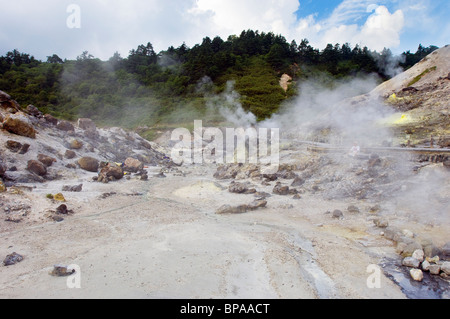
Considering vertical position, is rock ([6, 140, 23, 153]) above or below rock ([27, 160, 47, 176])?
above

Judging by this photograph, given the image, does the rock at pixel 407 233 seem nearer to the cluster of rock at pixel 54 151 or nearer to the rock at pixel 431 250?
the rock at pixel 431 250

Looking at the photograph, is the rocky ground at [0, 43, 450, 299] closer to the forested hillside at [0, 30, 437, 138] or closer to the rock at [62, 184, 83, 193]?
the rock at [62, 184, 83, 193]

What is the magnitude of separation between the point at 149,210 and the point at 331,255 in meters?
5.68

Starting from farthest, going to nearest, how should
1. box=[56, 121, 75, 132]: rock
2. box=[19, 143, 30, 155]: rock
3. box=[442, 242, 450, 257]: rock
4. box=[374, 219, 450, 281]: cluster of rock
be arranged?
box=[56, 121, 75, 132]: rock < box=[19, 143, 30, 155]: rock < box=[442, 242, 450, 257]: rock < box=[374, 219, 450, 281]: cluster of rock

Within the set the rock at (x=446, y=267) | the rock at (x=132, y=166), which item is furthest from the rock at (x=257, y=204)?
the rock at (x=132, y=166)

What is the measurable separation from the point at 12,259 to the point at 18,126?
11308mm

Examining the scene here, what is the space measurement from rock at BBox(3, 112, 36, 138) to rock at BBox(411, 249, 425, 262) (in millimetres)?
16487

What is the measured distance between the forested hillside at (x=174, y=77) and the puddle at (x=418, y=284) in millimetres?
29469

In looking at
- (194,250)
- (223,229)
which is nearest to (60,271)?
(194,250)

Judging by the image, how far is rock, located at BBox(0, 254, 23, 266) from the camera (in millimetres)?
5469

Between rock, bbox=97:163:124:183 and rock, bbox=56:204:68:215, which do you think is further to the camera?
rock, bbox=97:163:124:183

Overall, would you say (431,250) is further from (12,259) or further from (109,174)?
(109,174)

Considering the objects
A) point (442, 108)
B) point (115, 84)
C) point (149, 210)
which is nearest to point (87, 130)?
point (149, 210)

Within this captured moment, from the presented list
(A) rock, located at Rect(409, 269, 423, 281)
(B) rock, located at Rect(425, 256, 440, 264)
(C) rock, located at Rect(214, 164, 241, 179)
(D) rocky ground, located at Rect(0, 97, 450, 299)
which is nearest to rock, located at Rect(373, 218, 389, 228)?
(D) rocky ground, located at Rect(0, 97, 450, 299)
